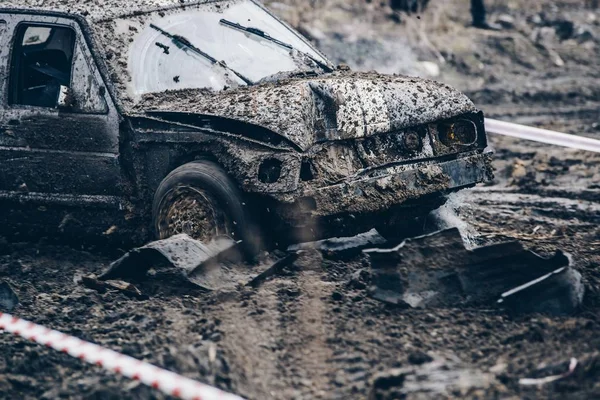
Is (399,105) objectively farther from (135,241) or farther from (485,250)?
(135,241)

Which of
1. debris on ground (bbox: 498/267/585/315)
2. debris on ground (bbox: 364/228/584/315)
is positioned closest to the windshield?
debris on ground (bbox: 364/228/584/315)

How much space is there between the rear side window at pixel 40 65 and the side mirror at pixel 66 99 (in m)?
0.13

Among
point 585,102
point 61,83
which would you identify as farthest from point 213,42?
point 585,102

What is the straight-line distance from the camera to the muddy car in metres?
5.80

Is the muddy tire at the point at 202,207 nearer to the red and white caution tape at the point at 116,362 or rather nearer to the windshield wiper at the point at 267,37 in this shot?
the red and white caution tape at the point at 116,362

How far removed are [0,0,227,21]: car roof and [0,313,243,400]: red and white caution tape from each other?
213 cm

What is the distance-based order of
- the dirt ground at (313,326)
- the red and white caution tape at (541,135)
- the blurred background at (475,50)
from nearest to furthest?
1. the dirt ground at (313,326)
2. the red and white caution tape at (541,135)
3. the blurred background at (475,50)

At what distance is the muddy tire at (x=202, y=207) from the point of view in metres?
5.80

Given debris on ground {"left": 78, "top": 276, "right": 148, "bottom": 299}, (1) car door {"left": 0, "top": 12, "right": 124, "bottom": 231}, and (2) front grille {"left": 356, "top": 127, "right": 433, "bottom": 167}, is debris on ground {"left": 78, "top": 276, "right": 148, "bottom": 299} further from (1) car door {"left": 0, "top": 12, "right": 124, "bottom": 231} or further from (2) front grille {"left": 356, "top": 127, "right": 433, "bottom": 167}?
(2) front grille {"left": 356, "top": 127, "right": 433, "bottom": 167}

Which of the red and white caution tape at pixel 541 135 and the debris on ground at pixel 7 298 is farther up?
the red and white caution tape at pixel 541 135

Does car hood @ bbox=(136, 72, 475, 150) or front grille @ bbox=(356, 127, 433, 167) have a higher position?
car hood @ bbox=(136, 72, 475, 150)

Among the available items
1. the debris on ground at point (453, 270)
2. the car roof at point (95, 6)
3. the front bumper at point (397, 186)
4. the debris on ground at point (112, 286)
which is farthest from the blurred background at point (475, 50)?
the debris on ground at point (112, 286)

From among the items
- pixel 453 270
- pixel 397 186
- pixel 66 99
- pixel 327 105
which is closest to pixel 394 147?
pixel 397 186

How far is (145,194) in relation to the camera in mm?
6285
